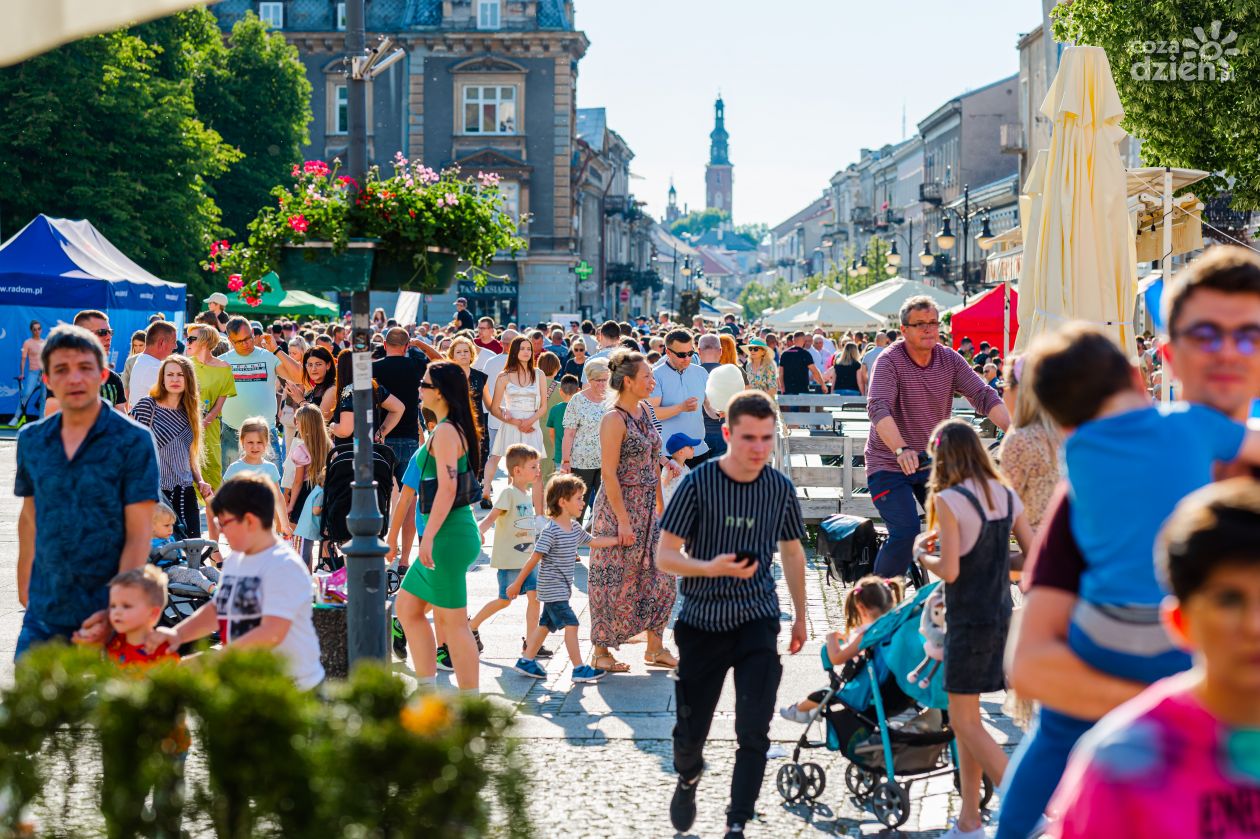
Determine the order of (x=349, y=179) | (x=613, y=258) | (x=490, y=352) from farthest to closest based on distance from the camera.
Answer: (x=613, y=258), (x=490, y=352), (x=349, y=179)

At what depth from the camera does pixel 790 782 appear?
6.52m

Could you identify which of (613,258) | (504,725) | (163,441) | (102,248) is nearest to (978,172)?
(613,258)

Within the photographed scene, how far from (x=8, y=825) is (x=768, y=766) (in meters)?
4.39

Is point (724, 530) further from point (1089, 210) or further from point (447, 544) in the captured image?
point (1089, 210)

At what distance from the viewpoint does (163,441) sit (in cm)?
1095

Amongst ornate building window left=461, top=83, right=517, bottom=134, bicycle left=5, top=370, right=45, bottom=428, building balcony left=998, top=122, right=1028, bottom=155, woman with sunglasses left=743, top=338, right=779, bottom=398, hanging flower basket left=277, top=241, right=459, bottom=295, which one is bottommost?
bicycle left=5, top=370, right=45, bottom=428

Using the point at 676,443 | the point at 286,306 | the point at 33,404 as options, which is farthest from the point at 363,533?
the point at 286,306

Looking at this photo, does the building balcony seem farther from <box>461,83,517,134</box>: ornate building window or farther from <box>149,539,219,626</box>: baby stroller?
<box>149,539,219,626</box>: baby stroller

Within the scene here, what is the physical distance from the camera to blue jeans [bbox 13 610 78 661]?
5.75 m

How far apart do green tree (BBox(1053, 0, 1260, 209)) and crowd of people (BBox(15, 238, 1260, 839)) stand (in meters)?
10.3

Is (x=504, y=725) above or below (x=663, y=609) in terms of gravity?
above

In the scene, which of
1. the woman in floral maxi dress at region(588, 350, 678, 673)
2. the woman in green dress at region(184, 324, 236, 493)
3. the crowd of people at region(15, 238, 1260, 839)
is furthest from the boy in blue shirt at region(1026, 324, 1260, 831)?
the woman in green dress at region(184, 324, 236, 493)

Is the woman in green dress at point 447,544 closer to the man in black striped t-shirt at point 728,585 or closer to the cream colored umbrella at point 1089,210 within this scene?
the man in black striped t-shirt at point 728,585

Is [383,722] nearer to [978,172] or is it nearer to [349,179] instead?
[349,179]
